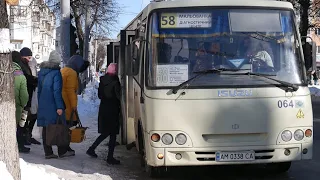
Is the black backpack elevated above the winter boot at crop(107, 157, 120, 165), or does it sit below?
above

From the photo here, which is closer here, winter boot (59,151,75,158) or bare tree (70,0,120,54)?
winter boot (59,151,75,158)

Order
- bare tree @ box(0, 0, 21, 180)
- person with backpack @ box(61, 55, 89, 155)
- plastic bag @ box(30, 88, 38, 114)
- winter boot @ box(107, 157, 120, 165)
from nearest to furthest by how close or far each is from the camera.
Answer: bare tree @ box(0, 0, 21, 180)
winter boot @ box(107, 157, 120, 165)
person with backpack @ box(61, 55, 89, 155)
plastic bag @ box(30, 88, 38, 114)

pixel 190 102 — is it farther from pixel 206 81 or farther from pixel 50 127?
pixel 50 127

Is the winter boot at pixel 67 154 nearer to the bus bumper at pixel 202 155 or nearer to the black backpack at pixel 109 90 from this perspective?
the black backpack at pixel 109 90

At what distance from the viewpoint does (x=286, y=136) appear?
7.09 meters

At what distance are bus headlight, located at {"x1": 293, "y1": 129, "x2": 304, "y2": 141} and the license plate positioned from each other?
2.21 feet

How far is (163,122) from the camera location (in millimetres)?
6941

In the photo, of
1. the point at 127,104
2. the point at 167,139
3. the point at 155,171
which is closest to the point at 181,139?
the point at 167,139

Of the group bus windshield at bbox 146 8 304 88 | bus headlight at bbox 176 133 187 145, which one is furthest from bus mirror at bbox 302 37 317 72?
bus headlight at bbox 176 133 187 145

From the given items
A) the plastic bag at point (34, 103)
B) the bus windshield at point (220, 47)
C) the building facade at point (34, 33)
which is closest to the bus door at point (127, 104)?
the plastic bag at point (34, 103)

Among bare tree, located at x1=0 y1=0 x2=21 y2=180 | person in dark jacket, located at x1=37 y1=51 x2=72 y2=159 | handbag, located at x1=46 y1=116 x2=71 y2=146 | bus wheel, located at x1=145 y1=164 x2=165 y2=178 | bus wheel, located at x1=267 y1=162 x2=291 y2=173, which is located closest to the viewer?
bare tree, located at x1=0 y1=0 x2=21 y2=180

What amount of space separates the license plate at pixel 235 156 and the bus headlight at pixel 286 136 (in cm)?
49

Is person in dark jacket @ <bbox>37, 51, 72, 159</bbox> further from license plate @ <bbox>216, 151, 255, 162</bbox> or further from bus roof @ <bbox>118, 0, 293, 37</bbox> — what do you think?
license plate @ <bbox>216, 151, 255, 162</bbox>

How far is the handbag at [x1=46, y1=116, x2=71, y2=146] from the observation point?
8.63 m
